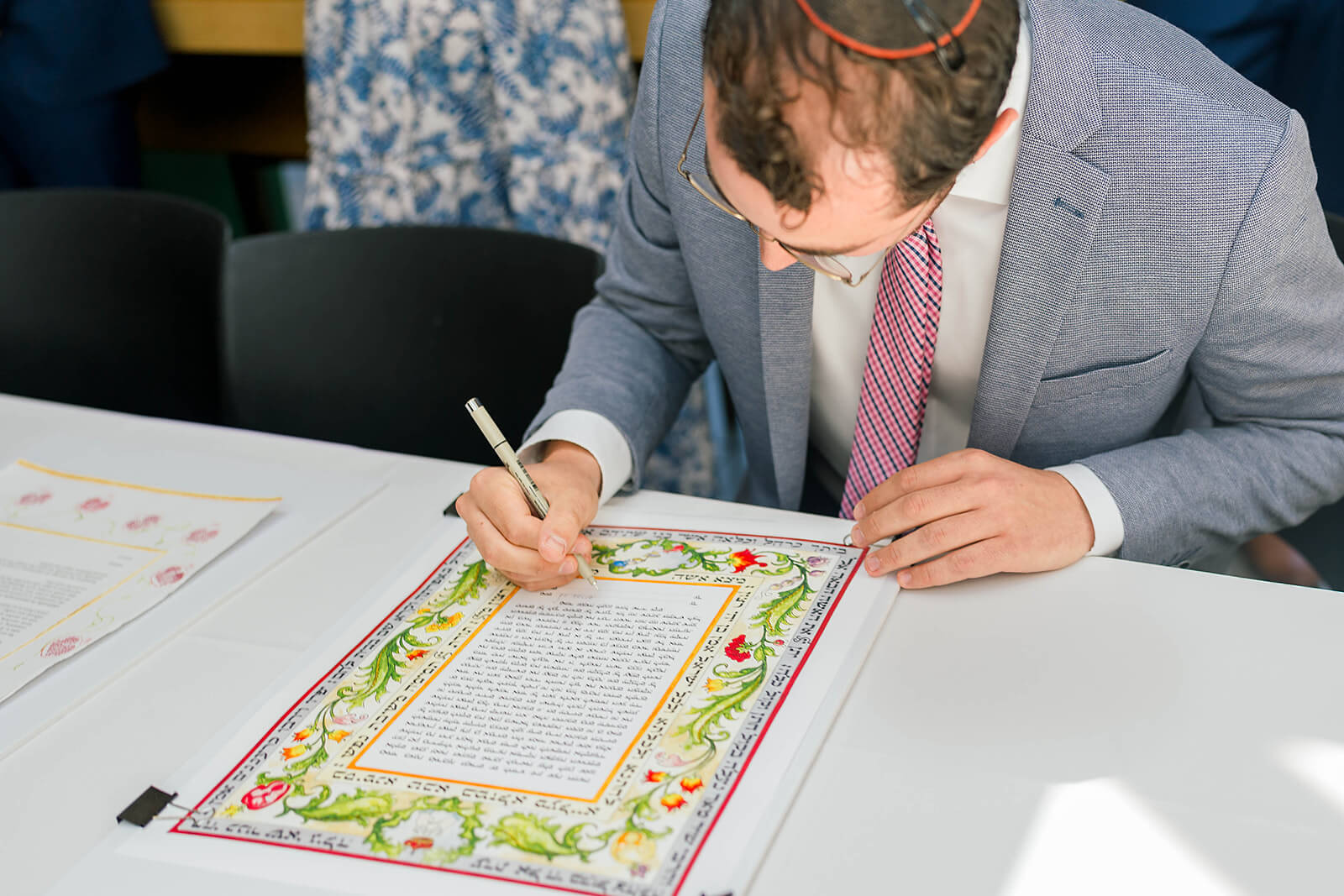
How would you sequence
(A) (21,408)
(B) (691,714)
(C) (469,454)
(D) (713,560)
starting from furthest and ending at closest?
(C) (469,454), (A) (21,408), (D) (713,560), (B) (691,714)

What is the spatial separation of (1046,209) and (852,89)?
38 cm

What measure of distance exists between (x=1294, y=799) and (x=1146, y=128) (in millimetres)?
529

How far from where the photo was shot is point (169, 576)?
0.95 meters

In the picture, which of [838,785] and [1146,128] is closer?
[838,785]

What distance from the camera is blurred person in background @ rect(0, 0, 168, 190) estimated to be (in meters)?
2.23

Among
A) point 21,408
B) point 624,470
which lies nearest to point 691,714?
point 624,470

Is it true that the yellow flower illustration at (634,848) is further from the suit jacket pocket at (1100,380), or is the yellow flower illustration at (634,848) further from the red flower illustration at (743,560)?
the suit jacket pocket at (1100,380)

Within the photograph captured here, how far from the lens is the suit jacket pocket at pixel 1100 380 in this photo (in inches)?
39.3

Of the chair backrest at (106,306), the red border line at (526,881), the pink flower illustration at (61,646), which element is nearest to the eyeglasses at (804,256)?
the red border line at (526,881)

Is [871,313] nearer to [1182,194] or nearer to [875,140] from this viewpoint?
[1182,194]

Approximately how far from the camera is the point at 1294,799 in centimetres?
64

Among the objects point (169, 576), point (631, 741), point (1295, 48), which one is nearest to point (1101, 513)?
point (631, 741)

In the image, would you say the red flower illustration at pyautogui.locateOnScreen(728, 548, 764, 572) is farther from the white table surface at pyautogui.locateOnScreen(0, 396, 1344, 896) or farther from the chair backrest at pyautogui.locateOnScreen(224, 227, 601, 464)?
the chair backrest at pyautogui.locateOnScreen(224, 227, 601, 464)

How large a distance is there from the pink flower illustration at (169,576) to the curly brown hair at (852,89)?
0.61m
